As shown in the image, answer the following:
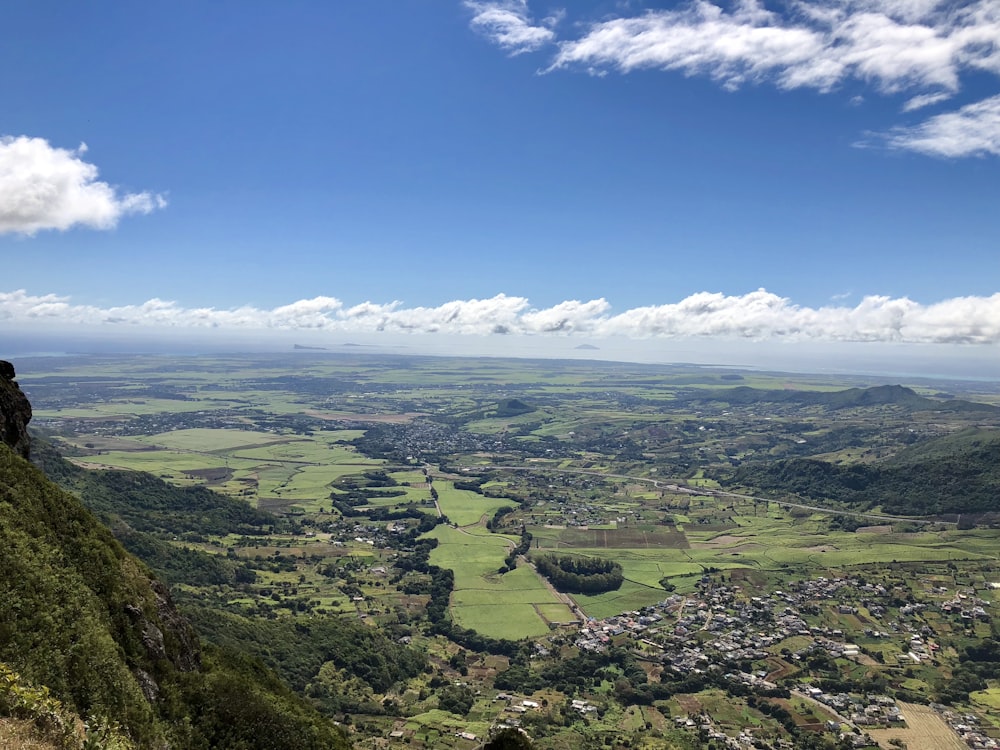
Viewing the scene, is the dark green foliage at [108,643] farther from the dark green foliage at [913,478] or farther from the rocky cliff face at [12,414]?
the dark green foliage at [913,478]

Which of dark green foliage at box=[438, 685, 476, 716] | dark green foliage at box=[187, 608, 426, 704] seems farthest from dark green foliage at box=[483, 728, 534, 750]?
dark green foliage at box=[187, 608, 426, 704]

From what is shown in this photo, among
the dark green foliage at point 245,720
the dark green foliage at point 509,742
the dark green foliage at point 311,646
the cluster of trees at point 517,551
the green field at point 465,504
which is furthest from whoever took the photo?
the green field at point 465,504

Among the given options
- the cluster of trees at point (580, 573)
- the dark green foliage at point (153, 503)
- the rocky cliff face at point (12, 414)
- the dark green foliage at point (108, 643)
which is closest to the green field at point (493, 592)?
the cluster of trees at point (580, 573)

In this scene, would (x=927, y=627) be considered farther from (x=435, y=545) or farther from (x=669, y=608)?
(x=435, y=545)

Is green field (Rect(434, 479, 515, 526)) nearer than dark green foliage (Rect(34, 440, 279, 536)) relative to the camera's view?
No

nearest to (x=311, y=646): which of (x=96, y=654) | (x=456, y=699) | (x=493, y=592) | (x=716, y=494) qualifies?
(x=456, y=699)

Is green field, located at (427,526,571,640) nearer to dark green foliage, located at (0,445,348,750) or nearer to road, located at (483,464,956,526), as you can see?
dark green foliage, located at (0,445,348,750)
